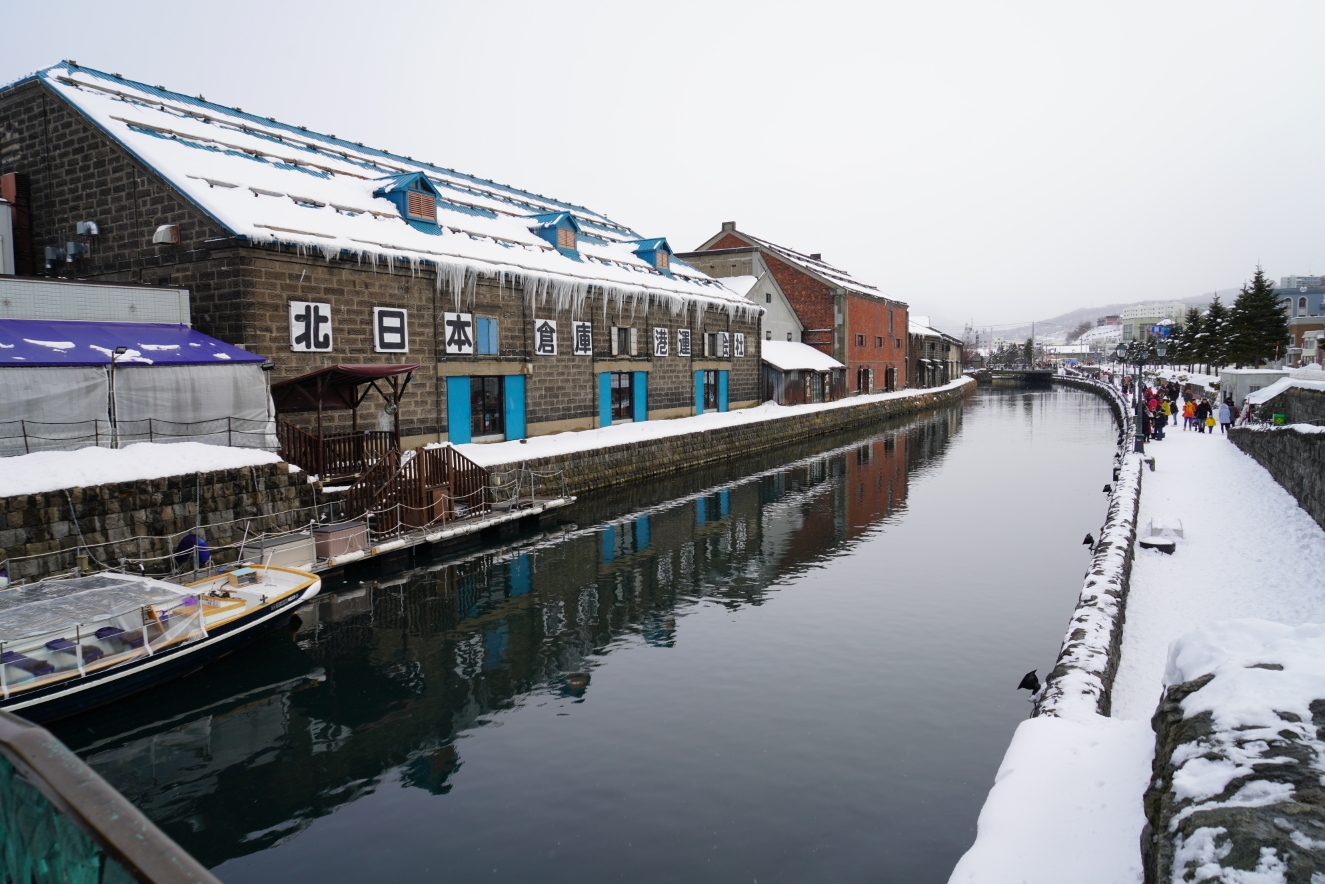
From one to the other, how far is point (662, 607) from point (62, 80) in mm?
20278

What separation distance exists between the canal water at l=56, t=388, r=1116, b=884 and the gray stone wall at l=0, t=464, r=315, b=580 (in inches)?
80.6

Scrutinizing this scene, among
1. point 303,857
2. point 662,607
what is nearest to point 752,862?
point 303,857

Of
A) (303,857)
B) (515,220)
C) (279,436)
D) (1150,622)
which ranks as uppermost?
(515,220)

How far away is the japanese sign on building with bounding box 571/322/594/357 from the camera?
29.1 metres

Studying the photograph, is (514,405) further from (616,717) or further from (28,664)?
(28,664)

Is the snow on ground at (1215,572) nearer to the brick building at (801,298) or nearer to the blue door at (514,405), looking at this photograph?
the blue door at (514,405)

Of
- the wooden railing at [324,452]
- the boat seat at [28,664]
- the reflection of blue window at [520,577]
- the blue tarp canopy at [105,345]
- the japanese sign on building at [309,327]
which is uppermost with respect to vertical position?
the japanese sign on building at [309,327]

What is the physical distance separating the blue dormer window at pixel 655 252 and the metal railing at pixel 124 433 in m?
23.5

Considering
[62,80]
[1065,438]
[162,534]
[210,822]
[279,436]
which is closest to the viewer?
[210,822]

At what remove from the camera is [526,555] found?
699 inches

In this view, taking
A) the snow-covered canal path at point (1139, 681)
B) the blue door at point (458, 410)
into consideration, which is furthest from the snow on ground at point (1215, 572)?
the blue door at point (458, 410)

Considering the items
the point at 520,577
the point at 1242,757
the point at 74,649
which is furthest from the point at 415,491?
the point at 1242,757

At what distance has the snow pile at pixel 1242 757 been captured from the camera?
11.9ft

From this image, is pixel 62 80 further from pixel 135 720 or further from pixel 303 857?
pixel 303 857
